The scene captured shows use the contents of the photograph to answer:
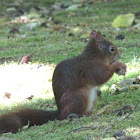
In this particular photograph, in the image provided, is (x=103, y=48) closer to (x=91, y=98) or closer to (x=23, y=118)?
(x=91, y=98)

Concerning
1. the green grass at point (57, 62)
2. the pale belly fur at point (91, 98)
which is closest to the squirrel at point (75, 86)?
the pale belly fur at point (91, 98)

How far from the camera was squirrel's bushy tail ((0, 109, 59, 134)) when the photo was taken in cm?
415

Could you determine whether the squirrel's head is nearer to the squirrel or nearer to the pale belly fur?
the squirrel

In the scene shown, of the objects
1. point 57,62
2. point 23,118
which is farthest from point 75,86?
point 57,62

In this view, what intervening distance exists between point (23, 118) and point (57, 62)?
2.34 m

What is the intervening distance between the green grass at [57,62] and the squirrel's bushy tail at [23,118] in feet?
0.45

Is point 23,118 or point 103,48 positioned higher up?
point 103,48

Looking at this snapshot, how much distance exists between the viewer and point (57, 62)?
676 centimetres

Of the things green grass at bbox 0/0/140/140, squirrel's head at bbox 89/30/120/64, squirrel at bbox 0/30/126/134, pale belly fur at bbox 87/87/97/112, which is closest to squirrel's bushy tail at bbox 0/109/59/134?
squirrel at bbox 0/30/126/134

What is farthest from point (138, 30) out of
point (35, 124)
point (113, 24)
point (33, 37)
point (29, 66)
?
point (35, 124)

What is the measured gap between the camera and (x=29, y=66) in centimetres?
663

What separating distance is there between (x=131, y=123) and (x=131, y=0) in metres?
9.04

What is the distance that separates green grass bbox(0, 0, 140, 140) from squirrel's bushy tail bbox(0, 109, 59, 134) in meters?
0.14

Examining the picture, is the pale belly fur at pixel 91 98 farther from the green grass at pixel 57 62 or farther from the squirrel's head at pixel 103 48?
the squirrel's head at pixel 103 48
